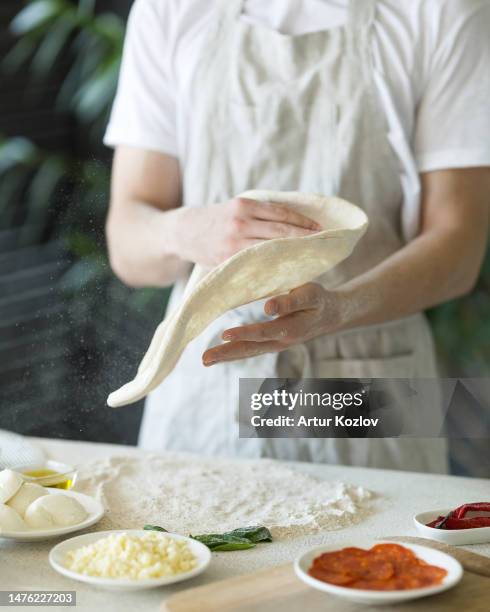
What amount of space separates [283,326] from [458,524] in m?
0.32

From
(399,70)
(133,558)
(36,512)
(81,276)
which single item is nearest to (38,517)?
(36,512)

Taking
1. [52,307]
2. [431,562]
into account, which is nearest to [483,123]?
→ [431,562]

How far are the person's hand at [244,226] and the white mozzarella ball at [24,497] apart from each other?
1.26ft

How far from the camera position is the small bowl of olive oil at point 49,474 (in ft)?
3.64

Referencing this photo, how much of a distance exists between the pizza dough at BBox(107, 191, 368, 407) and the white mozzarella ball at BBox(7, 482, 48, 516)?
0.14 meters

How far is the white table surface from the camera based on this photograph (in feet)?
2.79

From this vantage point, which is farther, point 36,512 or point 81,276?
point 81,276

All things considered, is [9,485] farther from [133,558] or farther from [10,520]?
[133,558]

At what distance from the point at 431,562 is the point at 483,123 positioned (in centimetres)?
84

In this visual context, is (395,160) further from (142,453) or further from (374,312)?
(142,453)

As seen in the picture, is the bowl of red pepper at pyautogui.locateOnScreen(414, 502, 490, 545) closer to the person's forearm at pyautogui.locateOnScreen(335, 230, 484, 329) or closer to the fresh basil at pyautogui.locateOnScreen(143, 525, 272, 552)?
the fresh basil at pyautogui.locateOnScreen(143, 525, 272, 552)

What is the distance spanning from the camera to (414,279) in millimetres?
1369

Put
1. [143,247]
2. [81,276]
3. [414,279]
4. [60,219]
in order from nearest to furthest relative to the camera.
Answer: [414,279], [143,247], [81,276], [60,219]

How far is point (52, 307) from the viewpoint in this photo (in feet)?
7.58
